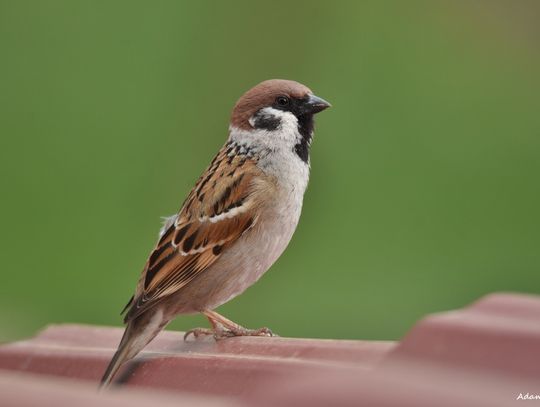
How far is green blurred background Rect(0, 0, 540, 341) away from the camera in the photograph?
8.76 feet

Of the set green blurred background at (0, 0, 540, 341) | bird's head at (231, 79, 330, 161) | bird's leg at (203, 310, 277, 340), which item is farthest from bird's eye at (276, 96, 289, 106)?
bird's leg at (203, 310, 277, 340)

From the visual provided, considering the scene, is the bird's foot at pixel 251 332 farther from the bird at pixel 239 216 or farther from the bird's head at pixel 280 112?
the bird's head at pixel 280 112

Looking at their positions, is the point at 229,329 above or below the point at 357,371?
below

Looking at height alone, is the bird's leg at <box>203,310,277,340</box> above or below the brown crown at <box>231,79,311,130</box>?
below

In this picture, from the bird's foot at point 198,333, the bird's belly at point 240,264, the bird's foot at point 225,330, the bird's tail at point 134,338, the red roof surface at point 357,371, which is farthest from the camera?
the bird's belly at point 240,264

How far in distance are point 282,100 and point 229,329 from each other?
1.85 ft

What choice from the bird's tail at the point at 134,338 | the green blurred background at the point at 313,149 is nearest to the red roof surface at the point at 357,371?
the bird's tail at the point at 134,338

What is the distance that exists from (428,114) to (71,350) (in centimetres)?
124

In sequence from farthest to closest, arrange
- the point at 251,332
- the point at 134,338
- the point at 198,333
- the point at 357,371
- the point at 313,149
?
the point at 313,149 → the point at 251,332 → the point at 198,333 → the point at 134,338 → the point at 357,371

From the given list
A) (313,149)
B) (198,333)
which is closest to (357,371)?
(198,333)

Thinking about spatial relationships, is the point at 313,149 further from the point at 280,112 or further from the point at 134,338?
the point at 134,338

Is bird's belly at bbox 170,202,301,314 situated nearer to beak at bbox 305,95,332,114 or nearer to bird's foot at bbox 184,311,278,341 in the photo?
bird's foot at bbox 184,311,278,341

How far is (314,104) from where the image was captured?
8.63 ft

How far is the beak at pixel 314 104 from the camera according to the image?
2617 millimetres
